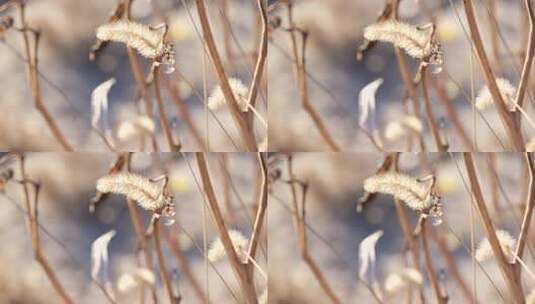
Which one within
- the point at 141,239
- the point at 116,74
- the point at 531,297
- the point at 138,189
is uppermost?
the point at 116,74

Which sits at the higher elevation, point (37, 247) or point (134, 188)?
point (134, 188)

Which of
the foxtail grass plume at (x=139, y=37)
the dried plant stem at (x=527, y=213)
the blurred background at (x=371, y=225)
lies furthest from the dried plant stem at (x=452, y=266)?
the foxtail grass plume at (x=139, y=37)

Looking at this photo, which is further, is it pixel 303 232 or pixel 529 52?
pixel 303 232

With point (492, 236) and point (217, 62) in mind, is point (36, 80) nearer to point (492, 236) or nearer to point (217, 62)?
point (217, 62)

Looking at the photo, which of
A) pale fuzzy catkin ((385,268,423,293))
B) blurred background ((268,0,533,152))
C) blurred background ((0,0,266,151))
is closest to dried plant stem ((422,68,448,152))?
blurred background ((268,0,533,152))

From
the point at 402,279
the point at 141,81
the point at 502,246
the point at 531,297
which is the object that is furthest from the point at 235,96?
the point at 531,297
